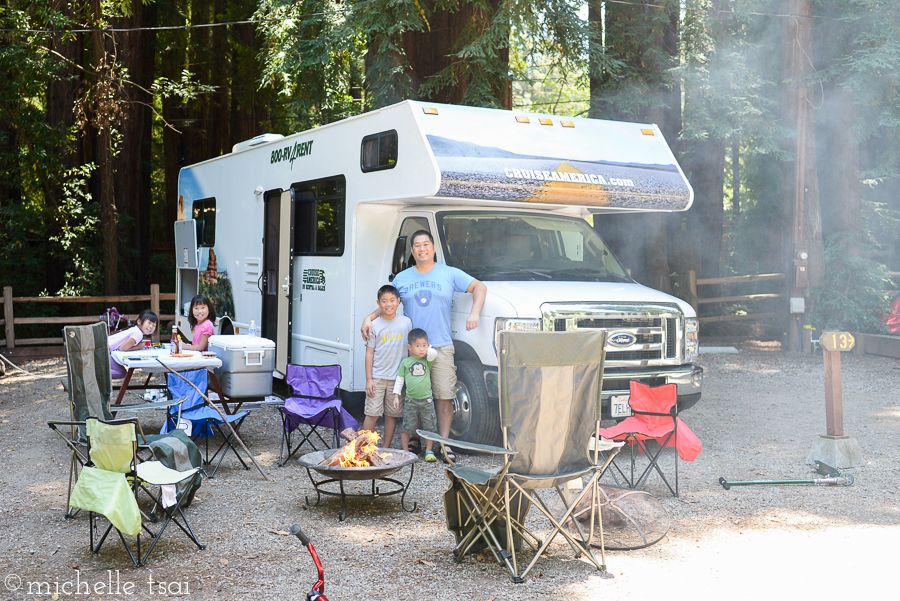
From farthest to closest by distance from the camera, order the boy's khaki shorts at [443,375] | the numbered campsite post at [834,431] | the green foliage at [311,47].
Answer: the green foliage at [311,47] < the boy's khaki shorts at [443,375] < the numbered campsite post at [834,431]

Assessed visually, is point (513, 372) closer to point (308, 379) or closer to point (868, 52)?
point (308, 379)

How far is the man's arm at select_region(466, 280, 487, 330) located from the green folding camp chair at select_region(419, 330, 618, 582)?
75.5 inches

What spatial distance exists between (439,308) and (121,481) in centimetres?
302

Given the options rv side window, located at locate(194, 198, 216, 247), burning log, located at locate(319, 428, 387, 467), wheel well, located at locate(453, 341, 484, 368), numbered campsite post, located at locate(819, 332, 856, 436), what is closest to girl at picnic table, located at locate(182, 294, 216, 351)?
wheel well, located at locate(453, 341, 484, 368)

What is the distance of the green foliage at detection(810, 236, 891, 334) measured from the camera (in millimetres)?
14102

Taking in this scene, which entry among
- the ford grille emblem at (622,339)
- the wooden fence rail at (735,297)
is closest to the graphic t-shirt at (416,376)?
the ford grille emblem at (622,339)

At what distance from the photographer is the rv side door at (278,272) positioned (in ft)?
28.0

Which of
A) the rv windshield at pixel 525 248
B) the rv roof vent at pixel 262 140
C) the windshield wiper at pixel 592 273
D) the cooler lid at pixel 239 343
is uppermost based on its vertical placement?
the rv roof vent at pixel 262 140

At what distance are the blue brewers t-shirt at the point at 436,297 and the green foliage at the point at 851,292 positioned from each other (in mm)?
9771

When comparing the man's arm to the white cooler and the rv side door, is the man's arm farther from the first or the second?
the rv side door

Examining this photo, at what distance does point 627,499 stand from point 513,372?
1268 millimetres

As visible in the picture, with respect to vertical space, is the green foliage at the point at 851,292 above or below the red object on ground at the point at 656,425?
above

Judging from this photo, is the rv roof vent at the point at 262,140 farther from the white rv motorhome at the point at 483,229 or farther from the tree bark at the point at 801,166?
the tree bark at the point at 801,166

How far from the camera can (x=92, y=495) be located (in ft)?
13.2
